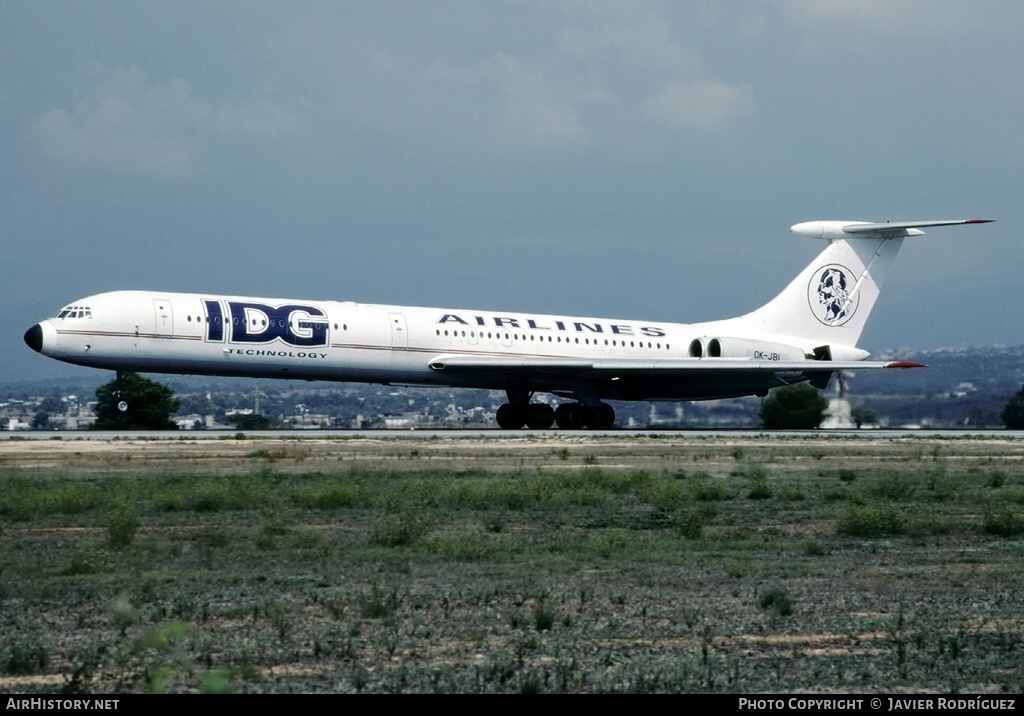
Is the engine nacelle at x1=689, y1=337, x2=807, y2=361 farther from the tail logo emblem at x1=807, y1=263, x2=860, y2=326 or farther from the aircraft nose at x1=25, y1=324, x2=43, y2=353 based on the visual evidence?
the aircraft nose at x1=25, y1=324, x2=43, y2=353

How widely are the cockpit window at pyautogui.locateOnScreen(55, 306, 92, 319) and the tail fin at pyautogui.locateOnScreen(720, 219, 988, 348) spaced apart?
73.4ft

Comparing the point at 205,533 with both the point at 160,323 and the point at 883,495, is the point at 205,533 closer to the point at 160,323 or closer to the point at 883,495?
the point at 883,495

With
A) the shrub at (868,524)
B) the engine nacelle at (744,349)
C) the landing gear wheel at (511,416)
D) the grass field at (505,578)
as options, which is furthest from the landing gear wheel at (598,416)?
the shrub at (868,524)

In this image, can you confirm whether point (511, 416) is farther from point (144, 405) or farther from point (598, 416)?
point (144, 405)

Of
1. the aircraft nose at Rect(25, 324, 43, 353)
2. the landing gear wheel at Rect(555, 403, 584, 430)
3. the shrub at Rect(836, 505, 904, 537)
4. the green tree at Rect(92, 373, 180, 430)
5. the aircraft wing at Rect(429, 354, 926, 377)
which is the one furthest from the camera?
the green tree at Rect(92, 373, 180, 430)

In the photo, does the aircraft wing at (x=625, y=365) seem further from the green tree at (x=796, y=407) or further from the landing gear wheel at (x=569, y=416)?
the green tree at (x=796, y=407)

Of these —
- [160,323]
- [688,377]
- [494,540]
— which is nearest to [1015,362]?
[688,377]

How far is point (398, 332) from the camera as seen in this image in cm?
3738

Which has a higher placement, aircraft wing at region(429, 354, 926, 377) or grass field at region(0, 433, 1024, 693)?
aircraft wing at region(429, 354, 926, 377)

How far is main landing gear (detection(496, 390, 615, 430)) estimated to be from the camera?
4112 centimetres

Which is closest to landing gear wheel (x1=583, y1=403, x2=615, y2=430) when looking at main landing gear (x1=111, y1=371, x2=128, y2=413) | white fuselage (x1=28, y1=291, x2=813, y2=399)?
white fuselage (x1=28, y1=291, x2=813, y2=399)

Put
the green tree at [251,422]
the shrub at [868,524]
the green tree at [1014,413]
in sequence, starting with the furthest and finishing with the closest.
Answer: the green tree at [1014,413], the green tree at [251,422], the shrub at [868,524]

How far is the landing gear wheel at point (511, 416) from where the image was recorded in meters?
41.4

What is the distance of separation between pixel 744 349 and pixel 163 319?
19.7 m
